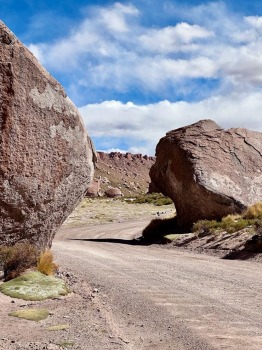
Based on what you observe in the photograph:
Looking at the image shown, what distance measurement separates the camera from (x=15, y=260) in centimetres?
1133

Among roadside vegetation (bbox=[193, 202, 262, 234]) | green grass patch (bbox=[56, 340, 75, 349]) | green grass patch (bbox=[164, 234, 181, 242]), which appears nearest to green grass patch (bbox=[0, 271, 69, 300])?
green grass patch (bbox=[56, 340, 75, 349])

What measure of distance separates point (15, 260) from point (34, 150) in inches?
103

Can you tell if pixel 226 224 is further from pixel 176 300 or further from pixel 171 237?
pixel 176 300

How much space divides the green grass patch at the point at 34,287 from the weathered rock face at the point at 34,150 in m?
1.36

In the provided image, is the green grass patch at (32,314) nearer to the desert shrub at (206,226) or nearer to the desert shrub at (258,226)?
the desert shrub at (258,226)

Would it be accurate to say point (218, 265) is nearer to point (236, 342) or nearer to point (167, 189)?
point (236, 342)

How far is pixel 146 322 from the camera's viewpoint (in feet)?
26.9

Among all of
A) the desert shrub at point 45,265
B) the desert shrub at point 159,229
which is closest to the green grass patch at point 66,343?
the desert shrub at point 45,265

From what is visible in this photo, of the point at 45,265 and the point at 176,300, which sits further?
the point at 45,265

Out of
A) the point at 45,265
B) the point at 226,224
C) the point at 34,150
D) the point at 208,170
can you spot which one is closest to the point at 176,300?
the point at 45,265

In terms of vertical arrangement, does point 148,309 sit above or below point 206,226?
below

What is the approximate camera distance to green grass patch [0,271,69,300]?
9.97 meters

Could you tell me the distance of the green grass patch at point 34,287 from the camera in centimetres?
997

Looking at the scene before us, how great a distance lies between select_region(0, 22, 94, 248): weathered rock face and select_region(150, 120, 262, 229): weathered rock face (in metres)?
13.8
